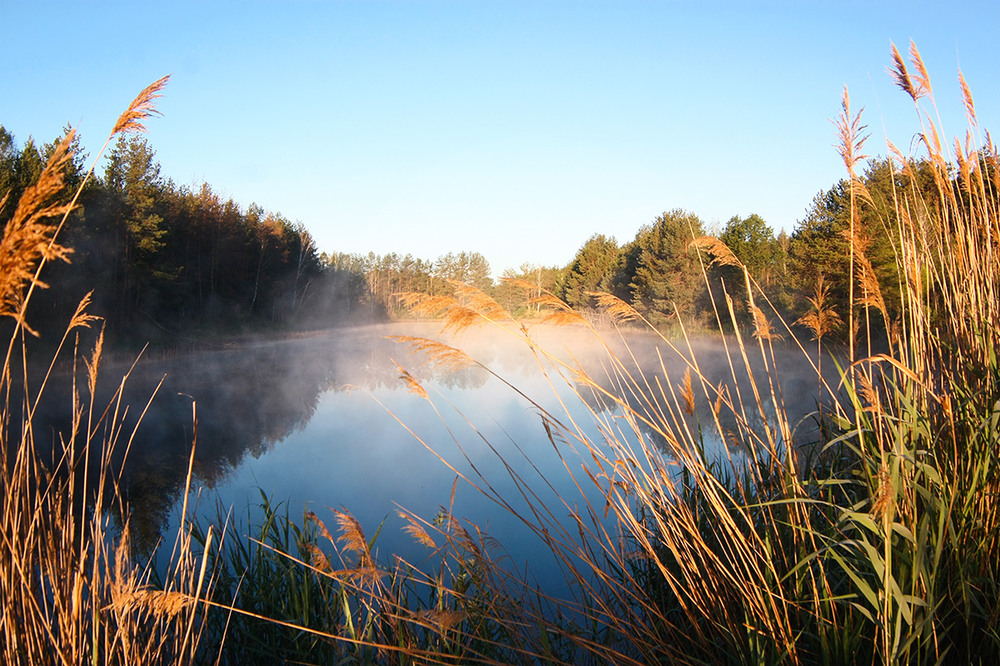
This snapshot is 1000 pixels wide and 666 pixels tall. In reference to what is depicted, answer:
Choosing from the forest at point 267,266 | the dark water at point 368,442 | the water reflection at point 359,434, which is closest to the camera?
the dark water at point 368,442

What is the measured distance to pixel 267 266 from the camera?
24281 mm

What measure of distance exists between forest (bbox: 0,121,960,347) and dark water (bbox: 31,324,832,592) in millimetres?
1572

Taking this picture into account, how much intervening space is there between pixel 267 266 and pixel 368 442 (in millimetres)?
20220

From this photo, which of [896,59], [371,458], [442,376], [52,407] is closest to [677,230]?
[442,376]

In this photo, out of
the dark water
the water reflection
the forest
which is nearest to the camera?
the dark water

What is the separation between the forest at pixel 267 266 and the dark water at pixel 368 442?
5.16ft

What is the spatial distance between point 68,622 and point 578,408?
660 cm

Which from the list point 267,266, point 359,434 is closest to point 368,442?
point 359,434

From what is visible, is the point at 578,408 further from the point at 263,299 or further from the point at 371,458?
the point at 263,299

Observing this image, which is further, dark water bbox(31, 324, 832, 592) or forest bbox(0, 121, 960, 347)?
A: forest bbox(0, 121, 960, 347)

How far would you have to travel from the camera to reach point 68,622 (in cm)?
116

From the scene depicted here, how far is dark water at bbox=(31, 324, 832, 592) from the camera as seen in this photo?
3.90 metres

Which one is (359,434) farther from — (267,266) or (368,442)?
(267,266)

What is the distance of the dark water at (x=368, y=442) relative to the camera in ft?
12.8
